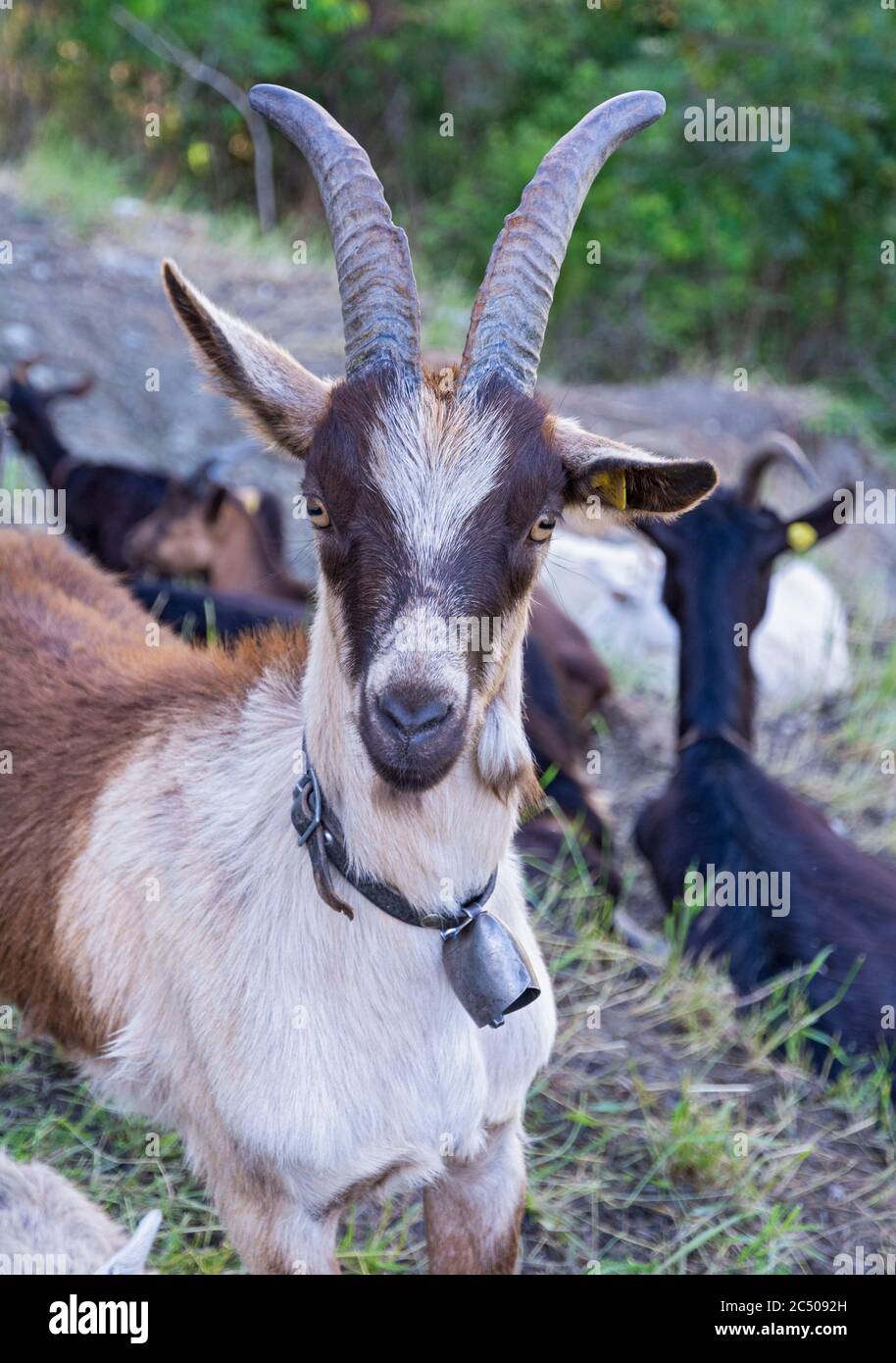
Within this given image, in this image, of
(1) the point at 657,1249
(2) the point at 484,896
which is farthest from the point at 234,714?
(1) the point at 657,1249

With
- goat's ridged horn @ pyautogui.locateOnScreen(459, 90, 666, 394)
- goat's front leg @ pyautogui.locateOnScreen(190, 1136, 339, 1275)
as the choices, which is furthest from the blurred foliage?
goat's front leg @ pyautogui.locateOnScreen(190, 1136, 339, 1275)

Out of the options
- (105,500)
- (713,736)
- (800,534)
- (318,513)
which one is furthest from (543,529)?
(105,500)

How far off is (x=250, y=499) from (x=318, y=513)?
16.2ft

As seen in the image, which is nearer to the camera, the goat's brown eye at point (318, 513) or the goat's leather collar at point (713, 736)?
the goat's brown eye at point (318, 513)

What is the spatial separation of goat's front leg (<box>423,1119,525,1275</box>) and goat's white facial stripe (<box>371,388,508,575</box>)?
1.32 meters

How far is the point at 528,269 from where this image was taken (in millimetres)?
2725

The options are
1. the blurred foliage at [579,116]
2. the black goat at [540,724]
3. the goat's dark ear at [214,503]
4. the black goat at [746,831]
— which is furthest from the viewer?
the blurred foliage at [579,116]

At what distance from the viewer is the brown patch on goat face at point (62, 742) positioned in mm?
3145

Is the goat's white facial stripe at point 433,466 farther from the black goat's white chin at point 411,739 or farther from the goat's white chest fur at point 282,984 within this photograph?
the goat's white chest fur at point 282,984

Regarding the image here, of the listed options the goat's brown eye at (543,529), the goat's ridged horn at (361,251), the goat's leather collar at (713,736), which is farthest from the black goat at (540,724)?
the goat's brown eye at (543,529)

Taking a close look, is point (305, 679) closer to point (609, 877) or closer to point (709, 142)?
point (609, 877)

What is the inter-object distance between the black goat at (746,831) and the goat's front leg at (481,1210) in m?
1.63

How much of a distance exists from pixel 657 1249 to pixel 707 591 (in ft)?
9.43

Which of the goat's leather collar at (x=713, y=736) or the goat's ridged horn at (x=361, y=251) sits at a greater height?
the goat's ridged horn at (x=361, y=251)
